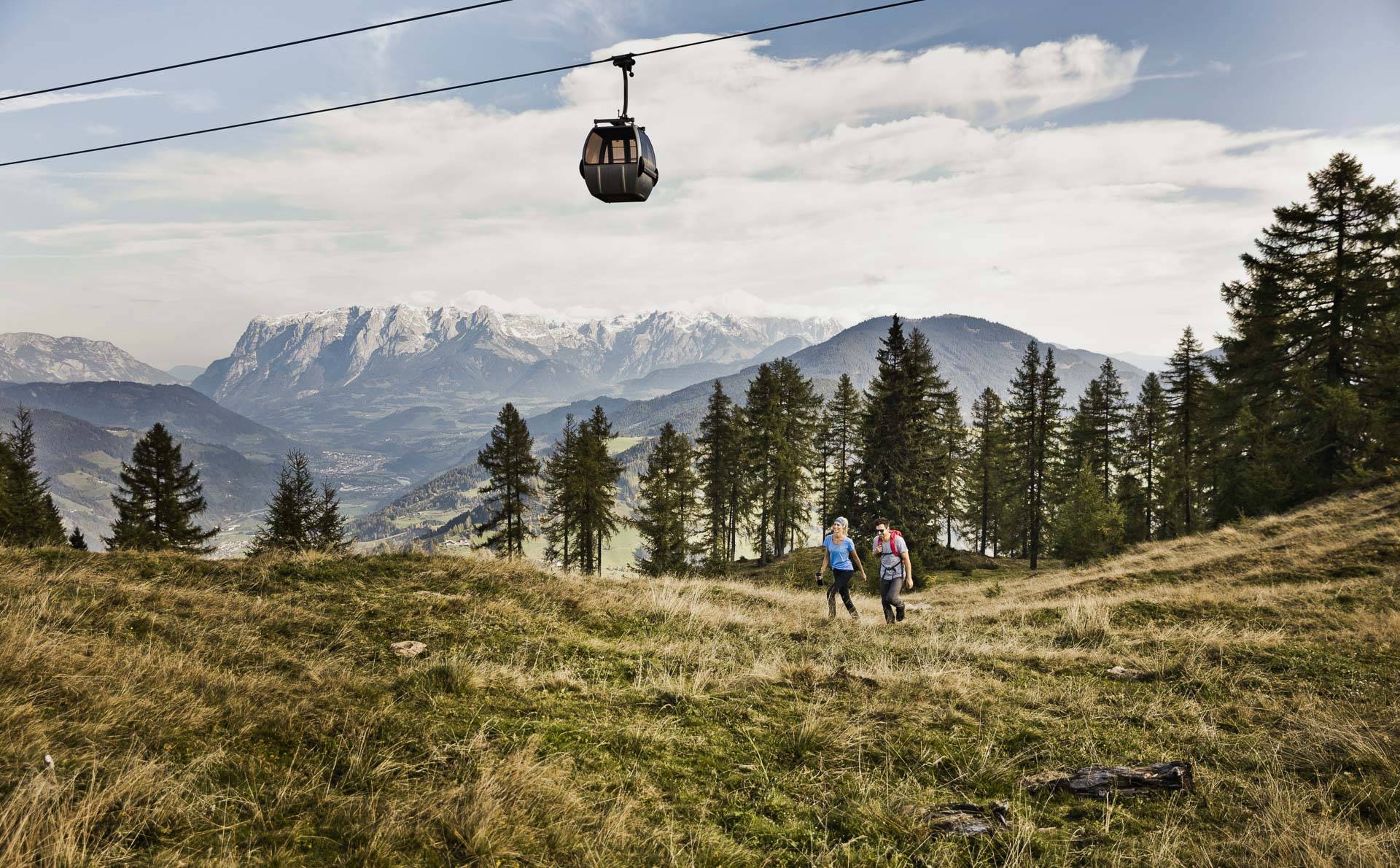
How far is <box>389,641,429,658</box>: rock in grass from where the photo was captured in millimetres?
6074

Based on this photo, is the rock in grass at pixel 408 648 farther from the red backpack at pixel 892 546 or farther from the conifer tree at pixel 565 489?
the conifer tree at pixel 565 489

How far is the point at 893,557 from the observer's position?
11922 millimetres

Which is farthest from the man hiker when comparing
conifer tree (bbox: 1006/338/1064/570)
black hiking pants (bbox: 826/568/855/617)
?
conifer tree (bbox: 1006/338/1064/570)

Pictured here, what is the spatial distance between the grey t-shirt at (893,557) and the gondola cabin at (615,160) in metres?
8.13

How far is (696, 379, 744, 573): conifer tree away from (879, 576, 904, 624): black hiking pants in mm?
34012

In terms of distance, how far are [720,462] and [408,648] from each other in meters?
42.0

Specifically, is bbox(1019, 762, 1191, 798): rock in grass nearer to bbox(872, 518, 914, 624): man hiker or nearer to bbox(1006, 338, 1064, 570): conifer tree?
bbox(872, 518, 914, 624): man hiker

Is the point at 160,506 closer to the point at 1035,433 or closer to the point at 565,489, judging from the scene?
the point at 565,489

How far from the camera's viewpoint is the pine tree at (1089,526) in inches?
1362

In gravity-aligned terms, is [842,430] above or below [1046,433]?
above

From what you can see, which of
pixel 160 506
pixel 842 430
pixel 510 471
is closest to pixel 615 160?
pixel 510 471

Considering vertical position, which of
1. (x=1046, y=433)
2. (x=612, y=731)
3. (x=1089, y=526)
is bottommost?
(x=1089, y=526)

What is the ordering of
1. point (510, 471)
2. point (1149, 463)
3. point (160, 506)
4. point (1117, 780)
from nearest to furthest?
point (1117, 780)
point (160, 506)
point (510, 471)
point (1149, 463)

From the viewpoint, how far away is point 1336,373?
2556 cm
